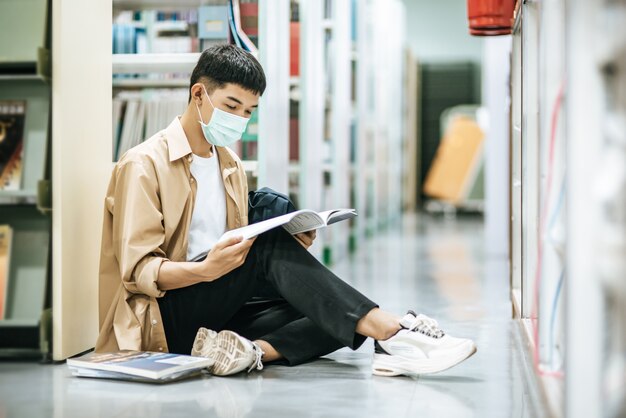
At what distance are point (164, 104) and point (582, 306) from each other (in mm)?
2261

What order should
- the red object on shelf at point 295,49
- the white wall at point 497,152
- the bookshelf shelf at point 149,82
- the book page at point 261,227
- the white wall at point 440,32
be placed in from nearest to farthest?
the book page at point 261,227
the bookshelf shelf at point 149,82
the red object on shelf at point 295,49
the white wall at point 497,152
the white wall at point 440,32

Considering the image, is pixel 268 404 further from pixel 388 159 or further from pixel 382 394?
pixel 388 159

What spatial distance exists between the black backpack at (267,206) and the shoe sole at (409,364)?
497mm

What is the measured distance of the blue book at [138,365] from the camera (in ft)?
7.51

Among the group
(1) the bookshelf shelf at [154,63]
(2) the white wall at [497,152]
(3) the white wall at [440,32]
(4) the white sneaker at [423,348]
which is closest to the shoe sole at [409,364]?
(4) the white sneaker at [423,348]

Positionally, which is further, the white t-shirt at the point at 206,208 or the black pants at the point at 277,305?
the white t-shirt at the point at 206,208

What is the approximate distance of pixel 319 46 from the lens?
5.30 metres

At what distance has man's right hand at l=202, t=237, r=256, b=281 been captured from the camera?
2.33 meters

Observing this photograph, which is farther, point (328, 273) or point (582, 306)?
point (328, 273)

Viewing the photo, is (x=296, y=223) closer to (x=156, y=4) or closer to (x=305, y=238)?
(x=305, y=238)

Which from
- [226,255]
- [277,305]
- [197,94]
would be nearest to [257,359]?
[277,305]

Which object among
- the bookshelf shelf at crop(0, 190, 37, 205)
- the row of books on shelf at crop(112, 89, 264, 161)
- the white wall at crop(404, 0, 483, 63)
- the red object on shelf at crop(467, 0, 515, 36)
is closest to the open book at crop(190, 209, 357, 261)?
the bookshelf shelf at crop(0, 190, 37, 205)

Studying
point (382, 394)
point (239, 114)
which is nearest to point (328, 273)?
point (382, 394)

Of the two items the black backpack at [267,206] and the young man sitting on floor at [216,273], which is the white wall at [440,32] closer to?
the black backpack at [267,206]
